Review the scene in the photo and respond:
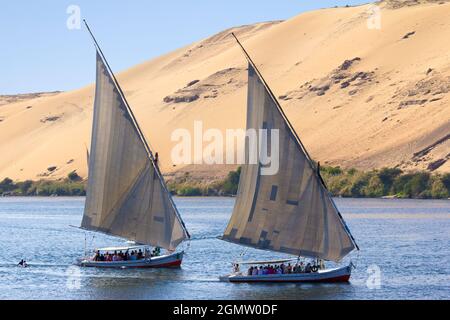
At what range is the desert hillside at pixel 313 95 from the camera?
110875 mm

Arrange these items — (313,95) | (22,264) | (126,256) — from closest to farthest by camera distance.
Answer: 1. (126,256)
2. (22,264)
3. (313,95)

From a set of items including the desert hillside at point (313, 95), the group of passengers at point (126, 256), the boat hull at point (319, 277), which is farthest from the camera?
the desert hillside at point (313, 95)

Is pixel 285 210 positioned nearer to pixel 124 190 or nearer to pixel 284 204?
pixel 284 204

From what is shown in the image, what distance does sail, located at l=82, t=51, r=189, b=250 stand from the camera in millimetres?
44031

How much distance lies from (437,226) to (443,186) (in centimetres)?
2964

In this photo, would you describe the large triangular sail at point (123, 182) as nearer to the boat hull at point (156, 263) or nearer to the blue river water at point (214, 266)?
the boat hull at point (156, 263)

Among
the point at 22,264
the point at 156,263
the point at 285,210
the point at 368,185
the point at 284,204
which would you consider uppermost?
the point at 368,185

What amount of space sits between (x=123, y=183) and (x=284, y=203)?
8.59m

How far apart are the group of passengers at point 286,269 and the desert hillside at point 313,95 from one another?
57.9 m

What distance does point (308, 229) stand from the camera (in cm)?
3856

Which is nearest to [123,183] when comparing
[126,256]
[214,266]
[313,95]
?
[126,256]

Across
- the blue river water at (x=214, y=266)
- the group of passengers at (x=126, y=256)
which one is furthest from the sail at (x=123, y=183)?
the blue river water at (x=214, y=266)

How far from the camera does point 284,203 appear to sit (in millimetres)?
38906
